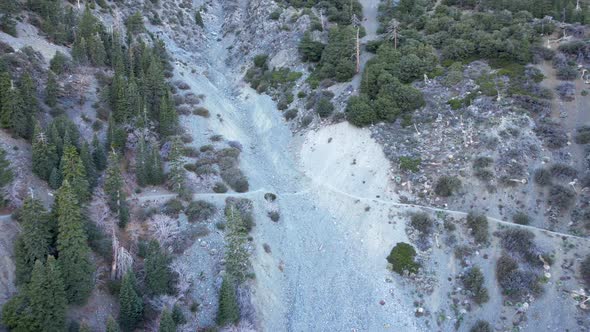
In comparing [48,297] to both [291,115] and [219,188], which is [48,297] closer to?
[219,188]

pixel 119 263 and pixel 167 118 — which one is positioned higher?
pixel 167 118

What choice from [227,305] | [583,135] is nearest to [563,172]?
[583,135]

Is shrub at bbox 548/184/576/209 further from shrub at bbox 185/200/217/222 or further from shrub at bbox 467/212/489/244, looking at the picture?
shrub at bbox 185/200/217/222

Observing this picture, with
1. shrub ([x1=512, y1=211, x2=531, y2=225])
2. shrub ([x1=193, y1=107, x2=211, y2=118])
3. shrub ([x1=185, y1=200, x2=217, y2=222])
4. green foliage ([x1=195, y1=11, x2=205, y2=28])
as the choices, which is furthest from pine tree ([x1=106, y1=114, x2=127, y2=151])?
green foliage ([x1=195, y1=11, x2=205, y2=28])

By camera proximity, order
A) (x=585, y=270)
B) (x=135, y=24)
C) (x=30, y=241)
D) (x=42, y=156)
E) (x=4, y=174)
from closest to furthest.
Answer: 1. (x=30, y=241)
2. (x=585, y=270)
3. (x=4, y=174)
4. (x=42, y=156)
5. (x=135, y=24)

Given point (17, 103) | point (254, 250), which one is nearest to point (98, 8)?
point (17, 103)

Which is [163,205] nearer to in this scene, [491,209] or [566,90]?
[491,209]
